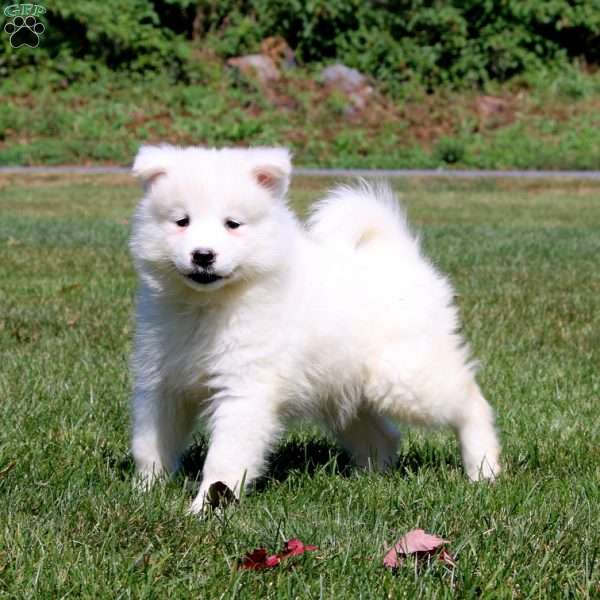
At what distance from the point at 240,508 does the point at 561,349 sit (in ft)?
11.5

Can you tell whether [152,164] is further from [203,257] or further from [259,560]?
[259,560]

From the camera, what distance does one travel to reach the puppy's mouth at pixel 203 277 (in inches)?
131

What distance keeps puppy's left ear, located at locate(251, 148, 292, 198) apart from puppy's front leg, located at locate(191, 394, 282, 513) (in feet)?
2.22

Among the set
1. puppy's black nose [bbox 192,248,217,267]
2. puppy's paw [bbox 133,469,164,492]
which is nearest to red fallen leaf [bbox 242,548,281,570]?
puppy's paw [bbox 133,469,164,492]

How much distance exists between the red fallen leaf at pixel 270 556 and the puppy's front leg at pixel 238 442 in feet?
1.98

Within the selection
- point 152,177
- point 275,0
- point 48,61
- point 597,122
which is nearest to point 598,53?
point 597,122

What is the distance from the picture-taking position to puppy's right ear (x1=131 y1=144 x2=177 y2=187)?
3.48m

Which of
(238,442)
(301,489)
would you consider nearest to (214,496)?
(238,442)

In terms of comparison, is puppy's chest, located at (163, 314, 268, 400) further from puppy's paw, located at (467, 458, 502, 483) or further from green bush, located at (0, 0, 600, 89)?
green bush, located at (0, 0, 600, 89)

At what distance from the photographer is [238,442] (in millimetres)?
3334

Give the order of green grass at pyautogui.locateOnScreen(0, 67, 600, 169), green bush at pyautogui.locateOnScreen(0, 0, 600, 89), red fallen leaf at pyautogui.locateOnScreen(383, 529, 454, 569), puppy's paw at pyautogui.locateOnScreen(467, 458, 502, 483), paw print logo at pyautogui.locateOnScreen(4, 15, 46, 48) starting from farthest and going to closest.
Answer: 1. green bush at pyautogui.locateOnScreen(0, 0, 600, 89)
2. paw print logo at pyautogui.locateOnScreen(4, 15, 46, 48)
3. green grass at pyautogui.locateOnScreen(0, 67, 600, 169)
4. puppy's paw at pyautogui.locateOnScreen(467, 458, 502, 483)
5. red fallen leaf at pyautogui.locateOnScreen(383, 529, 454, 569)

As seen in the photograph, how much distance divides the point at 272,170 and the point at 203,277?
441 mm

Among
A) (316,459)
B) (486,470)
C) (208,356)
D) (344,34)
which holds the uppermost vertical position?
(208,356)

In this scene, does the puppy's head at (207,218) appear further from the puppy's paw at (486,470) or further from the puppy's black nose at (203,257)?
the puppy's paw at (486,470)
